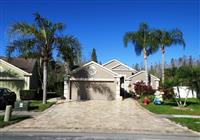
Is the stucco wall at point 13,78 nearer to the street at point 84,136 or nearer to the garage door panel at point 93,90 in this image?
the garage door panel at point 93,90

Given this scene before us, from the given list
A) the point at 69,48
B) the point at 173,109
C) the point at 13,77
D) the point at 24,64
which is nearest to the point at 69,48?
the point at 69,48

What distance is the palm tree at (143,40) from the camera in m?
39.0

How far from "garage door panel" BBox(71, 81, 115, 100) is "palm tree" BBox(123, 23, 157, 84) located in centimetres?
872

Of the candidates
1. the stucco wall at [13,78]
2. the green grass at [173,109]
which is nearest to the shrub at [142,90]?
the green grass at [173,109]

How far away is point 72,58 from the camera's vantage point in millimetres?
27047

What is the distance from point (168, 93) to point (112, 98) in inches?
274

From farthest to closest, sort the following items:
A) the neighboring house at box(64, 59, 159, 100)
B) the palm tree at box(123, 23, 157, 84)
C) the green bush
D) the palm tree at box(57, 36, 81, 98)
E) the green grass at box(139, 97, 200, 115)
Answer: the palm tree at box(123, 23, 157, 84) < the neighboring house at box(64, 59, 159, 100) < the green bush < the palm tree at box(57, 36, 81, 98) < the green grass at box(139, 97, 200, 115)

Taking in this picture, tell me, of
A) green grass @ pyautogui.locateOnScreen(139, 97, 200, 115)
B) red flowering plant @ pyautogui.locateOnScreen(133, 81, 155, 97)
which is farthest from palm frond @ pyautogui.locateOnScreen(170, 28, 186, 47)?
green grass @ pyautogui.locateOnScreen(139, 97, 200, 115)

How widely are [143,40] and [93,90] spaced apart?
10.5 m

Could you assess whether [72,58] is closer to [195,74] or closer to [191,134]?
[195,74]

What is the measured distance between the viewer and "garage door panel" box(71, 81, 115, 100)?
32.8 m

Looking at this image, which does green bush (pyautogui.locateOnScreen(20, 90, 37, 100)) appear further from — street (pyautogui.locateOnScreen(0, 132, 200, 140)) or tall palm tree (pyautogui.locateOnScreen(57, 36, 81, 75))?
street (pyautogui.locateOnScreen(0, 132, 200, 140))

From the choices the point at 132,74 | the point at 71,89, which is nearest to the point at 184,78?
the point at 71,89

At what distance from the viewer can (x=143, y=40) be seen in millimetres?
39438
